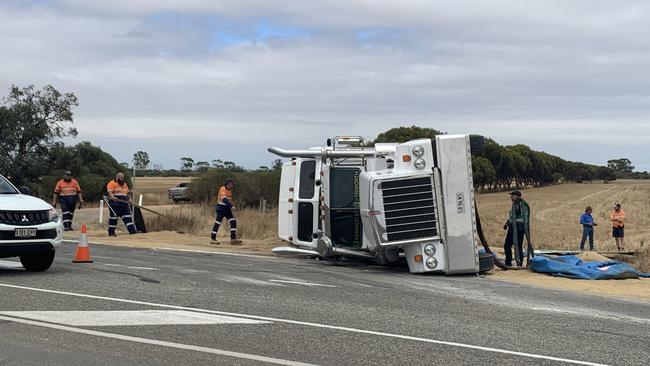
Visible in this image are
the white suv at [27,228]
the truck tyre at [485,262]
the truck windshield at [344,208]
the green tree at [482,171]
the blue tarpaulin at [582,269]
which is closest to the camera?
the white suv at [27,228]

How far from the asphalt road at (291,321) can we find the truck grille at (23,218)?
82 cm

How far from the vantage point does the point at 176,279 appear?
1130 cm

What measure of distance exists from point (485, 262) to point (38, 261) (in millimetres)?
8047

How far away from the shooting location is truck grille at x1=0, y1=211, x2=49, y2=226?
34.6 ft

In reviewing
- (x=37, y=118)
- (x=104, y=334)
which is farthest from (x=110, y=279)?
(x=37, y=118)

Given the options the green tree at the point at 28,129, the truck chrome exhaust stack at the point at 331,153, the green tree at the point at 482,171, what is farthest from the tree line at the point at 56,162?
the green tree at the point at 482,171

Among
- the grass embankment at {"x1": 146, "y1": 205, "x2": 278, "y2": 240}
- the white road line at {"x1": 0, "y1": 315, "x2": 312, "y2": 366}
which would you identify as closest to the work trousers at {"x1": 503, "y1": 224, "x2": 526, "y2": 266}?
the grass embankment at {"x1": 146, "y1": 205, "x2": 278, "y2": 240}

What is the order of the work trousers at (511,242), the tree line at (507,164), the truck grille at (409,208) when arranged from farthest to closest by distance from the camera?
the tree line at (507,164), the work trousers at (511,242), the truck grille at (409,208)

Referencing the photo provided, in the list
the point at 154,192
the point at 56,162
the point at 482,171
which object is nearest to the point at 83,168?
the point at 56,162

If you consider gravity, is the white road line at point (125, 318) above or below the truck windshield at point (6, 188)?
below

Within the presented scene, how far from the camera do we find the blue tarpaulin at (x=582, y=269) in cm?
1493

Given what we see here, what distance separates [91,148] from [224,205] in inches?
1284

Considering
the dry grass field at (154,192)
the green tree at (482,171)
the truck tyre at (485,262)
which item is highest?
the green tree at (482,171)

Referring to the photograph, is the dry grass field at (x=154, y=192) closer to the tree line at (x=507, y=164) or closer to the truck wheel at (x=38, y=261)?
the tree line at (x=507, y=164)
